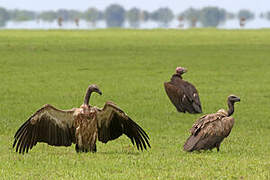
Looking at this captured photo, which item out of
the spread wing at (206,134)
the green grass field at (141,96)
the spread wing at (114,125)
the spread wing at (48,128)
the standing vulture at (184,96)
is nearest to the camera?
the green grass field at (141,96)

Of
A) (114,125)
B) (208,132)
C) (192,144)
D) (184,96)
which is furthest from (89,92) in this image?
(184,96)

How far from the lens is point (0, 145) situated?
14.3 metres

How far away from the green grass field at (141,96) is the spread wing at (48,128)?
341 mm

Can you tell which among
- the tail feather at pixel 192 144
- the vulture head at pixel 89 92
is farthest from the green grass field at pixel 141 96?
the vulture head at pixel 89 92

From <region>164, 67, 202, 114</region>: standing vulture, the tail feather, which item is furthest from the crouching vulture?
<region>164, 67, 202, 114</region>: standing vulture

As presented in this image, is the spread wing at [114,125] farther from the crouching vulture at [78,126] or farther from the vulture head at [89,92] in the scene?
the vulture head at [89,92]

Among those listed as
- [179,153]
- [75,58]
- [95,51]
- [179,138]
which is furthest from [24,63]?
[179,153]

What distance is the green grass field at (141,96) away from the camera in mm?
11148

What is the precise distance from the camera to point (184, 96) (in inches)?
812

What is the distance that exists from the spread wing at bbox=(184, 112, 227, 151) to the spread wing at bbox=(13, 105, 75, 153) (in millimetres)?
2242

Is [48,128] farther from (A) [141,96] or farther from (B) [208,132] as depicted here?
(A) [141,96]

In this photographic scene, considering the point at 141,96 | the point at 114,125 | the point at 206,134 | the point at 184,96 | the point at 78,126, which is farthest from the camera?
the point at 141,96

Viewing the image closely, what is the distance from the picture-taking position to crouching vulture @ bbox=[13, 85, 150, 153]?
38.4 ft

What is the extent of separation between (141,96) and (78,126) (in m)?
14.1
